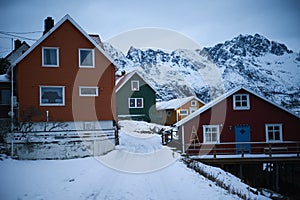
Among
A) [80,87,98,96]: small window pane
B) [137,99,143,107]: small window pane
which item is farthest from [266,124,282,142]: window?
[137,99,143,107]: small window pane

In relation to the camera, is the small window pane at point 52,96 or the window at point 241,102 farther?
the window at point 241,102

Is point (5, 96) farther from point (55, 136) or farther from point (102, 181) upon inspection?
point (102, 181)

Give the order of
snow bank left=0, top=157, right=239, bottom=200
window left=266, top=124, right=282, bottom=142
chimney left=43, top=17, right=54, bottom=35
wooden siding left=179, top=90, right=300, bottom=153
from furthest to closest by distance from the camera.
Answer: chimney left=43, top=17, right=54, bottom=35 < window left=266, top=124, right=282, bottom=142 < wooden siding left=179, top=90, right=300, bottom=153 < snow bank left=0, top=157, right=239, bottom=200

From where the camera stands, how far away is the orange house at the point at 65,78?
17.8 m

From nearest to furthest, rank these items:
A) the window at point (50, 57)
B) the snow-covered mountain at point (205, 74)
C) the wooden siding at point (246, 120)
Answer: the window at point (50, 57) < the wooden siding at point (246, 120) < the snow-covered mountain at point (205, 74)

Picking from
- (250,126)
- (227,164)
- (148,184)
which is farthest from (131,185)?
(250,126)

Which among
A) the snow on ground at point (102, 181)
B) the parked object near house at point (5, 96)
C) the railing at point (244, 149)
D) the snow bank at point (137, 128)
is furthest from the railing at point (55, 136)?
the snow bank at point (137, 128)

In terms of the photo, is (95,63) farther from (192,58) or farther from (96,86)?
(192,58)

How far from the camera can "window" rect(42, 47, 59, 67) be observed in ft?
59.8

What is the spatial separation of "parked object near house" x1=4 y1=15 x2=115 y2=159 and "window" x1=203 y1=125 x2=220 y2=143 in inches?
289

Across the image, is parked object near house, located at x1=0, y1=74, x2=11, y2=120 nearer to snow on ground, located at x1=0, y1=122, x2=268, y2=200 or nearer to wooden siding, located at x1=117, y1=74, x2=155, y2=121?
snow on ground, located at x1=0, y1=122, x2=268, y2=200

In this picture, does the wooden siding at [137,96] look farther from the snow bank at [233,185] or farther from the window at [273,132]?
the snow bank at [233,185]

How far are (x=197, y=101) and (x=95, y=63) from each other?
2907 centimetres

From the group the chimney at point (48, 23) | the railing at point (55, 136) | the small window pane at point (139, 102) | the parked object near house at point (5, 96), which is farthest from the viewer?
the small window pane at point (139, 102)
